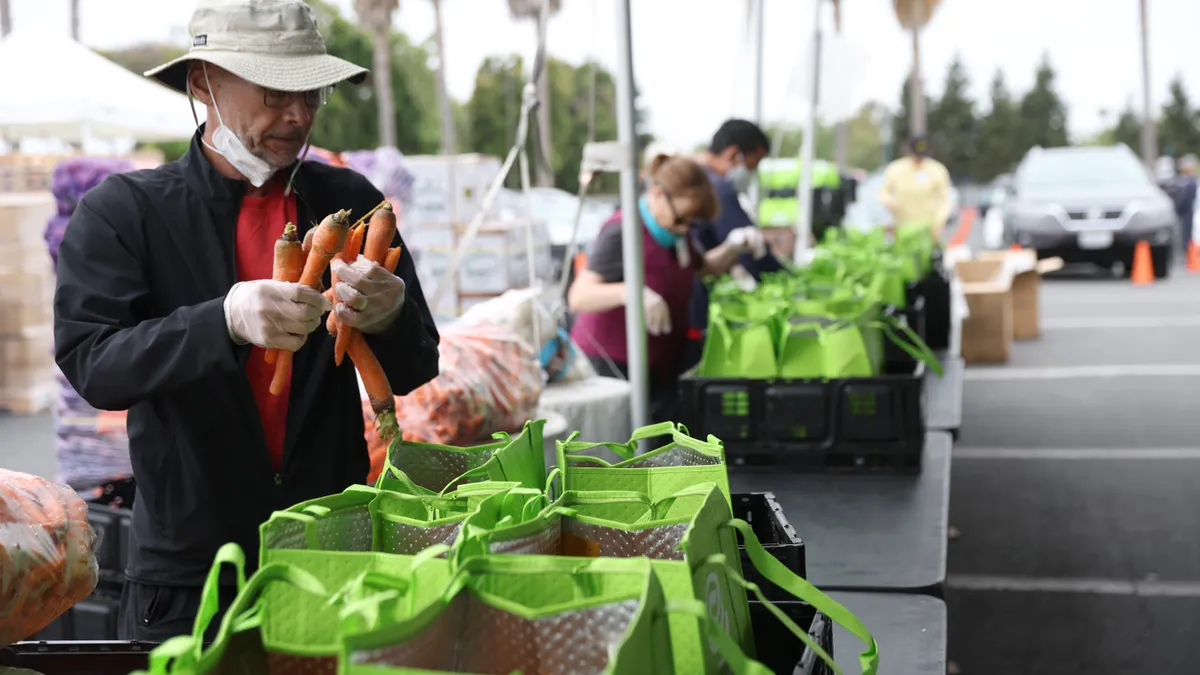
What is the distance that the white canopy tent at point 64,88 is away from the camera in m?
8.90

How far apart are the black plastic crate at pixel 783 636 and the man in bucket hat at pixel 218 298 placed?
2.68 feet

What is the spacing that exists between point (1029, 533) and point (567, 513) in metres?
4.48

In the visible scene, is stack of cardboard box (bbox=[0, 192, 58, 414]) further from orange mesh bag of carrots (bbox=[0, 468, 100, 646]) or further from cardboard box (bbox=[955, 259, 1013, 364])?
orange mesh bag of carrots (bbox=[0, 468, 100, 646])

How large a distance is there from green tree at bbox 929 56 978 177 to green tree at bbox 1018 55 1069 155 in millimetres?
2786

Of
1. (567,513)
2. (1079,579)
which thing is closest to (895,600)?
(567,513)

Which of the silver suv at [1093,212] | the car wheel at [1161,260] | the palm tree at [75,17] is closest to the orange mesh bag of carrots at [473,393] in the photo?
the silver suv at [1093,212]

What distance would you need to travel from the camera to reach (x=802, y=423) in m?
3.72

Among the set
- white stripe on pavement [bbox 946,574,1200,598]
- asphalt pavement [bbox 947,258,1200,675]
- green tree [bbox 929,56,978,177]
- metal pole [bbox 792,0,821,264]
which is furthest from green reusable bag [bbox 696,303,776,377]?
green tree [bbox 929,56,978,177]

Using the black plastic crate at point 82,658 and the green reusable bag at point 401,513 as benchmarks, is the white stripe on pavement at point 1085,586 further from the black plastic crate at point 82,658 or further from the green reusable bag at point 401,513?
the black plastic crate at point 82,658

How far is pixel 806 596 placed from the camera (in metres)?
1.62

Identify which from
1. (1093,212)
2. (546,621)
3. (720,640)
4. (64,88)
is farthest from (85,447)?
(1093,212)

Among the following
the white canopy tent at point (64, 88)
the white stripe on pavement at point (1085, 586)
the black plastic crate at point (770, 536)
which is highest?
the white canopy tent at point (64, 88)

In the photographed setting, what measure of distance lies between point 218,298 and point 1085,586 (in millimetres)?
3956

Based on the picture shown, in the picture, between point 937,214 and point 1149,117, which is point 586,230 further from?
point 1149,117
